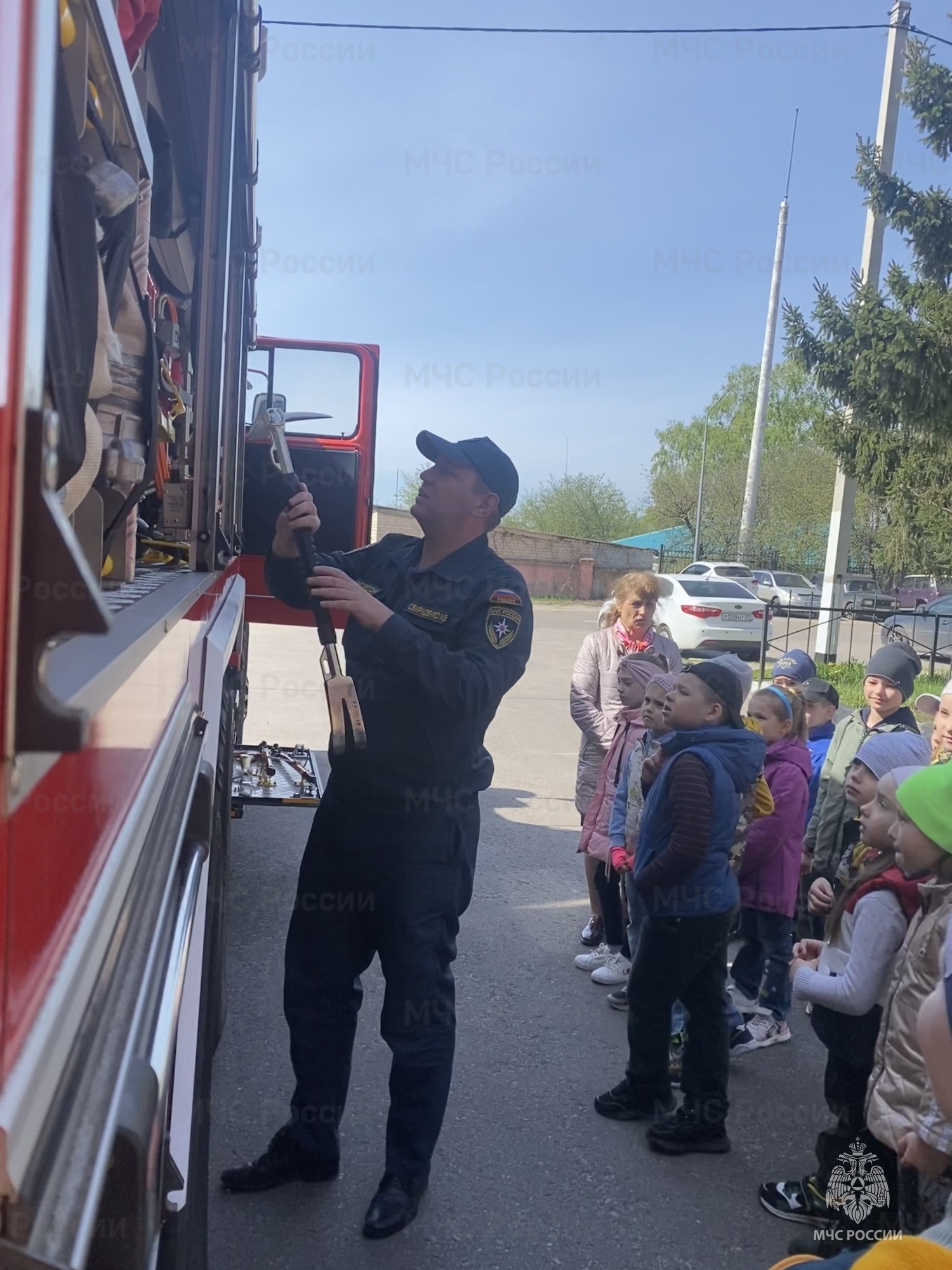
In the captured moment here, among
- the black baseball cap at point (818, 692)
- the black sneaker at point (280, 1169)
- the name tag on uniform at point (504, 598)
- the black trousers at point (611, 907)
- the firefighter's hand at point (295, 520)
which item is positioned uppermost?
the firefighter's hand at point (295, 520)

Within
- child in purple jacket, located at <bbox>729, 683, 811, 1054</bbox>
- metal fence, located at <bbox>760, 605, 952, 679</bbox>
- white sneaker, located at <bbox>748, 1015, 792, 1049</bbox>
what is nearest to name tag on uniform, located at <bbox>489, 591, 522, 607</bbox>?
child in purple jacket, located at <bbox>729, 683, 811, 1054</bbox>

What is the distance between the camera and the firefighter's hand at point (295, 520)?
2.68 meters

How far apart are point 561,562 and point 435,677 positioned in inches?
1374

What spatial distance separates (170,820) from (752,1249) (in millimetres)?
2050

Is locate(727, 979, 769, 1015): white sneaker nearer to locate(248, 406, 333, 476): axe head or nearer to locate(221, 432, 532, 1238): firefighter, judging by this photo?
locate(221, 432, 532, 1238): firefighter

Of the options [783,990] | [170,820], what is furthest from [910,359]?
[170,820]

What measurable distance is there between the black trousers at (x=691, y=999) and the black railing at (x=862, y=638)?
9419 mm

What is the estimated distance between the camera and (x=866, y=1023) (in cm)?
259

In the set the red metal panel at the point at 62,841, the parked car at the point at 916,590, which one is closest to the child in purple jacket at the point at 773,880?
the red metal panel at the point at 62,841

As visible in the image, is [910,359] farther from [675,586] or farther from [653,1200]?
[653,1200]

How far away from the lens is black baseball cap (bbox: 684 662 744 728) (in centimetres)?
315

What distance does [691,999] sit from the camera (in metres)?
3.05

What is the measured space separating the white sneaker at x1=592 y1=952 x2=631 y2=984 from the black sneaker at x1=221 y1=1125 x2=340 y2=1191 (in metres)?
1.60

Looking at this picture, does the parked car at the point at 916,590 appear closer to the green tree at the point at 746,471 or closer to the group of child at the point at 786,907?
the green tree at the point at 746,471
